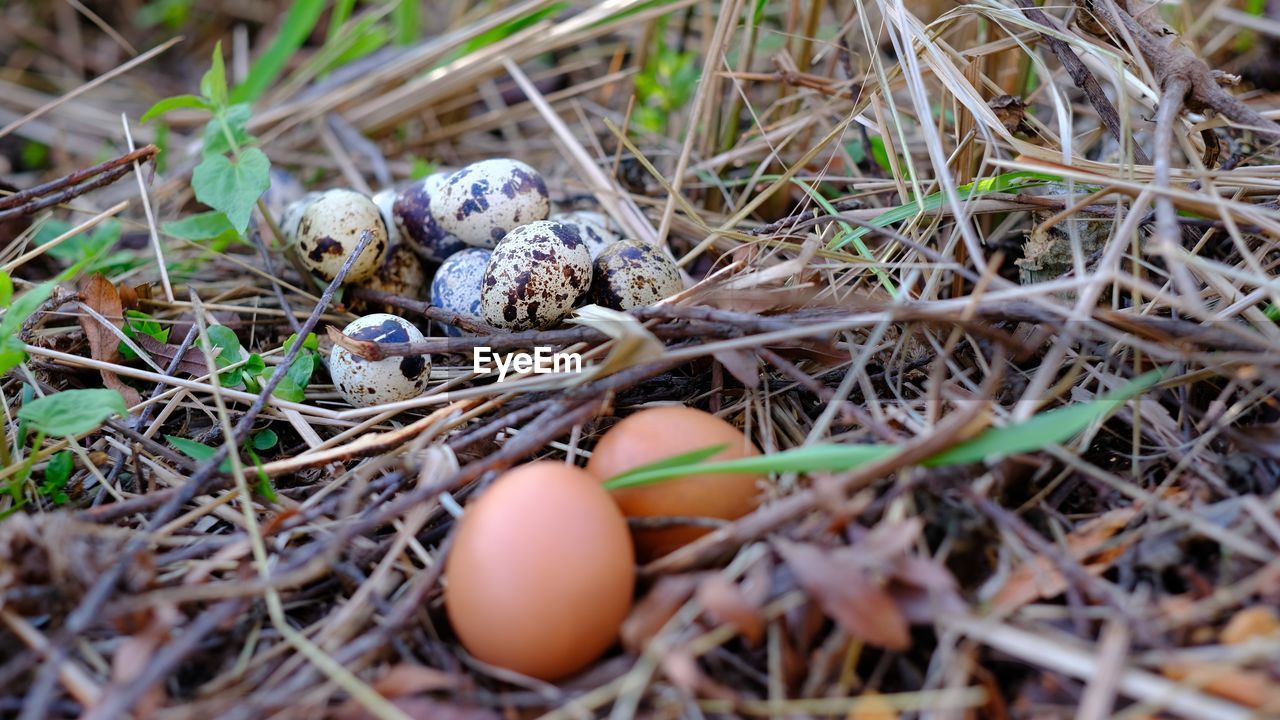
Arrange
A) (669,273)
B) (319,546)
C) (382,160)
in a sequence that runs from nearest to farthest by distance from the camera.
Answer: (319,546)
(669,273)
(382,160)

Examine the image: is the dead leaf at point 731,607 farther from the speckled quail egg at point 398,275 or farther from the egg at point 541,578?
the speckled quail egg at point 398,275

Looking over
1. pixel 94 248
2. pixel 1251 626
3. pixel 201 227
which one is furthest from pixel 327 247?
pixel 1251 626

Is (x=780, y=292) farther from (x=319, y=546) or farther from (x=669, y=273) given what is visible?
(x=319, y=546)

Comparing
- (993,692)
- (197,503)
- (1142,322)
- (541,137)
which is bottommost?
(993,692)

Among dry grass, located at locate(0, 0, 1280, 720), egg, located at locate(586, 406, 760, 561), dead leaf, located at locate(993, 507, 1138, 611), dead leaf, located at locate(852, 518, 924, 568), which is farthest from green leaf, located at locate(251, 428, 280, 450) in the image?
dead leaf, located at locate(993, 507, 1138, 611)

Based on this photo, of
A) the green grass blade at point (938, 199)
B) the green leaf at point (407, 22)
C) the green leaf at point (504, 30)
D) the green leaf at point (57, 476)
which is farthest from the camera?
the green leaf at point (407, 22)

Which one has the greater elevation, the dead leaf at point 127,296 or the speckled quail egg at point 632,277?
the dead leaf at point 127,296

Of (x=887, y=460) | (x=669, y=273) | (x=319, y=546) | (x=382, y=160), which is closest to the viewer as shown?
(x=887, y=460)

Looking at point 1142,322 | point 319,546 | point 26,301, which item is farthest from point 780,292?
point 26,301

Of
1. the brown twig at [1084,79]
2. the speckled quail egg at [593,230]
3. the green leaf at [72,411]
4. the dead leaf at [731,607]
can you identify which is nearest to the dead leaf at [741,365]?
the dead leaf at [731,607]
